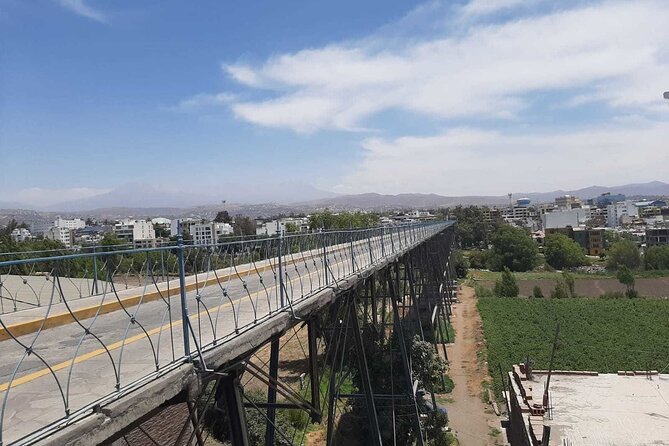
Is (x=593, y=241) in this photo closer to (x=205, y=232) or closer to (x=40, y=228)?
(x=205, y=232)

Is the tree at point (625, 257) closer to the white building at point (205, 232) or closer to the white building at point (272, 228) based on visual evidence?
the white building at point (272, 228)

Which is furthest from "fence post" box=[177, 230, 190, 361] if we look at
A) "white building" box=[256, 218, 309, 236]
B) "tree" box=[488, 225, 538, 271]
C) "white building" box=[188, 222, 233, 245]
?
"tree" box=[488, 225, 538, 271]

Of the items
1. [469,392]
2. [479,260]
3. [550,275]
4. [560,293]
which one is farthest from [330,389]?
[479,260]

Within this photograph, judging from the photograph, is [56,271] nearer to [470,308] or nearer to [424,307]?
[424,307]

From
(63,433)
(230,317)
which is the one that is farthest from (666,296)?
(63,433)

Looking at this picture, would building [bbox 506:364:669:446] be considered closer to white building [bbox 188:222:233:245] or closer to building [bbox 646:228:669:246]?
white building [bbox 188:222:233:245]

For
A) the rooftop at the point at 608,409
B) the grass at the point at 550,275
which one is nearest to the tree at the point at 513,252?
the grass at the point at 550,275

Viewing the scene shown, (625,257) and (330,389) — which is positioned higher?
(330,389)
